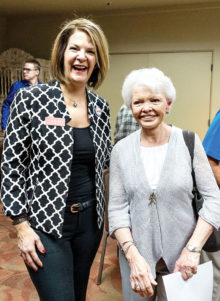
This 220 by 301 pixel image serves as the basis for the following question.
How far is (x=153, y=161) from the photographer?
1.33m

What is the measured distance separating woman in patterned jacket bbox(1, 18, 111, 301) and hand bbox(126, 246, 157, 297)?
0.84 ft

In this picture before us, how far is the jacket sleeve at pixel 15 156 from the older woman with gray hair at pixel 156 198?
403 millimetres

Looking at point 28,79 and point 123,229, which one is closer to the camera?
point 123,229

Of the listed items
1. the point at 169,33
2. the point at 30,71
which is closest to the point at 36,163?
the point at 30,71

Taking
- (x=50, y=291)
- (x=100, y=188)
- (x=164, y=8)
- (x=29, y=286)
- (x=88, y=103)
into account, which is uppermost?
(x=164, y=8)

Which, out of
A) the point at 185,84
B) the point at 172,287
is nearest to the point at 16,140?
the point at 172,287

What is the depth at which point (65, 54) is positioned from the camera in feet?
4.61

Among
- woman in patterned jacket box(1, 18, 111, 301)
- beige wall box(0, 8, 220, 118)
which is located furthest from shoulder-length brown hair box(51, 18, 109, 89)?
beige wall box(0, 8, 220, 118)

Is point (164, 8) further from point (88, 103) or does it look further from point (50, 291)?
point (50, 291)

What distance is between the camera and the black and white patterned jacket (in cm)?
125

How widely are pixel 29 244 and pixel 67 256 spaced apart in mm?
193

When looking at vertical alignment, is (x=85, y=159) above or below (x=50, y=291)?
above

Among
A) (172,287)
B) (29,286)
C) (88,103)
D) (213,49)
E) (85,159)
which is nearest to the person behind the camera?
(172,287)

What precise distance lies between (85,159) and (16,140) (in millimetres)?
311
